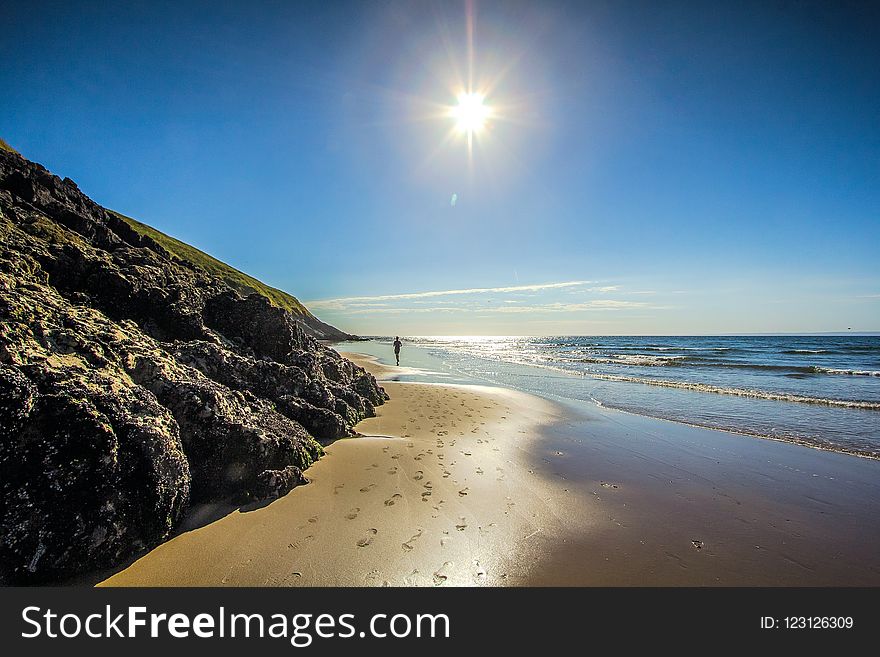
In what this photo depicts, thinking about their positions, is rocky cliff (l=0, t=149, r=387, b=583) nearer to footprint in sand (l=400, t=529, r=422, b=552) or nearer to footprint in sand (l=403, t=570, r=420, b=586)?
footprint in sand (l=400, t=529, r=422, b=552)

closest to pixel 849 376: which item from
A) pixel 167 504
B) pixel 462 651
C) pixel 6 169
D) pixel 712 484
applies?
pixel 712 484

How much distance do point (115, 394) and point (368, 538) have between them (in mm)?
3931

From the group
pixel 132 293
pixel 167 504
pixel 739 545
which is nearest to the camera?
pixel 167 504

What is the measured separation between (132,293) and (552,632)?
952 cm

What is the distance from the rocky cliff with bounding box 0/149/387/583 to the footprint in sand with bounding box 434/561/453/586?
3.35m

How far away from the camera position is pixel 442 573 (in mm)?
4543

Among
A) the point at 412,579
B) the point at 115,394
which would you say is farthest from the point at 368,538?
the point at 115,394

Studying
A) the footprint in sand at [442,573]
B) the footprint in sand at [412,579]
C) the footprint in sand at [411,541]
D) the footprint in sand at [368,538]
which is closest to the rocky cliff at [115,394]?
the footprint in sand at [368,538]

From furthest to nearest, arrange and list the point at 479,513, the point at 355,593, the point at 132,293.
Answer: the point at 132,293, the point at 479,513, the point at 355,593

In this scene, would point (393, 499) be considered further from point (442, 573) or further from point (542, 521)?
point (542, 521)

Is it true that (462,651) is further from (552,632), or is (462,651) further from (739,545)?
(739,545)

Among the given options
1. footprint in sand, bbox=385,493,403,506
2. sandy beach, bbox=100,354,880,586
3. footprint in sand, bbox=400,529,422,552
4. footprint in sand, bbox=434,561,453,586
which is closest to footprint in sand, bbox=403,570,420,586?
sandy beach, bbox=100,354,880,586

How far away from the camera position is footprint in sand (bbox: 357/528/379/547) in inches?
200

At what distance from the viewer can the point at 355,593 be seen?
13.7 ft
